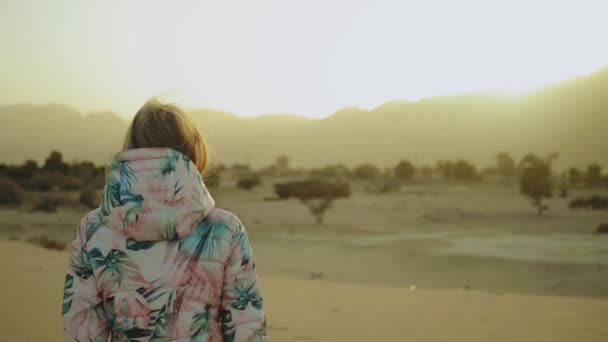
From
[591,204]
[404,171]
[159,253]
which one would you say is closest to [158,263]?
[159,253]

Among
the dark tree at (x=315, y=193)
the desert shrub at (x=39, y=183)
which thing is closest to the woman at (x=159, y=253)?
the dark tree at (x=315, y=193)

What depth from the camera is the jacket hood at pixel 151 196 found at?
2.05 metres

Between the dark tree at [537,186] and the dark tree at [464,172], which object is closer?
the dark tree at [537,186]

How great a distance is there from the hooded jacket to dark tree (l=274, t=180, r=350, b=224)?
25868 millimetres

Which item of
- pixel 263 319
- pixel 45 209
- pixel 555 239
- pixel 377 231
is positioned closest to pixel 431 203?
pixel 377 231

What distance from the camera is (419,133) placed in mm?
110062

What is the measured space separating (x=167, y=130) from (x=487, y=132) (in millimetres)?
105024

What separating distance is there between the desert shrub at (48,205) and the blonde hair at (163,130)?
28.8 meters

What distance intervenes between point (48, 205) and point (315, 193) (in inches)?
501

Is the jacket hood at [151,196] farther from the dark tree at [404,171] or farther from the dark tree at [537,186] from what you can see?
the dark tree at [404,171]

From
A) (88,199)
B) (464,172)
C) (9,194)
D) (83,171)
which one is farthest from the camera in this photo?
(464,172)

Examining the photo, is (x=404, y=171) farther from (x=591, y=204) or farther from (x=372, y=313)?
(x=372, y=313)

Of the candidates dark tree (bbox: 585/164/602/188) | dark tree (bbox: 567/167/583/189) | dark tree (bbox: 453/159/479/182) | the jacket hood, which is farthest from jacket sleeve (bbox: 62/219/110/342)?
dark tree (bbox: 453/159/479/182)

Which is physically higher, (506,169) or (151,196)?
(151,196)
